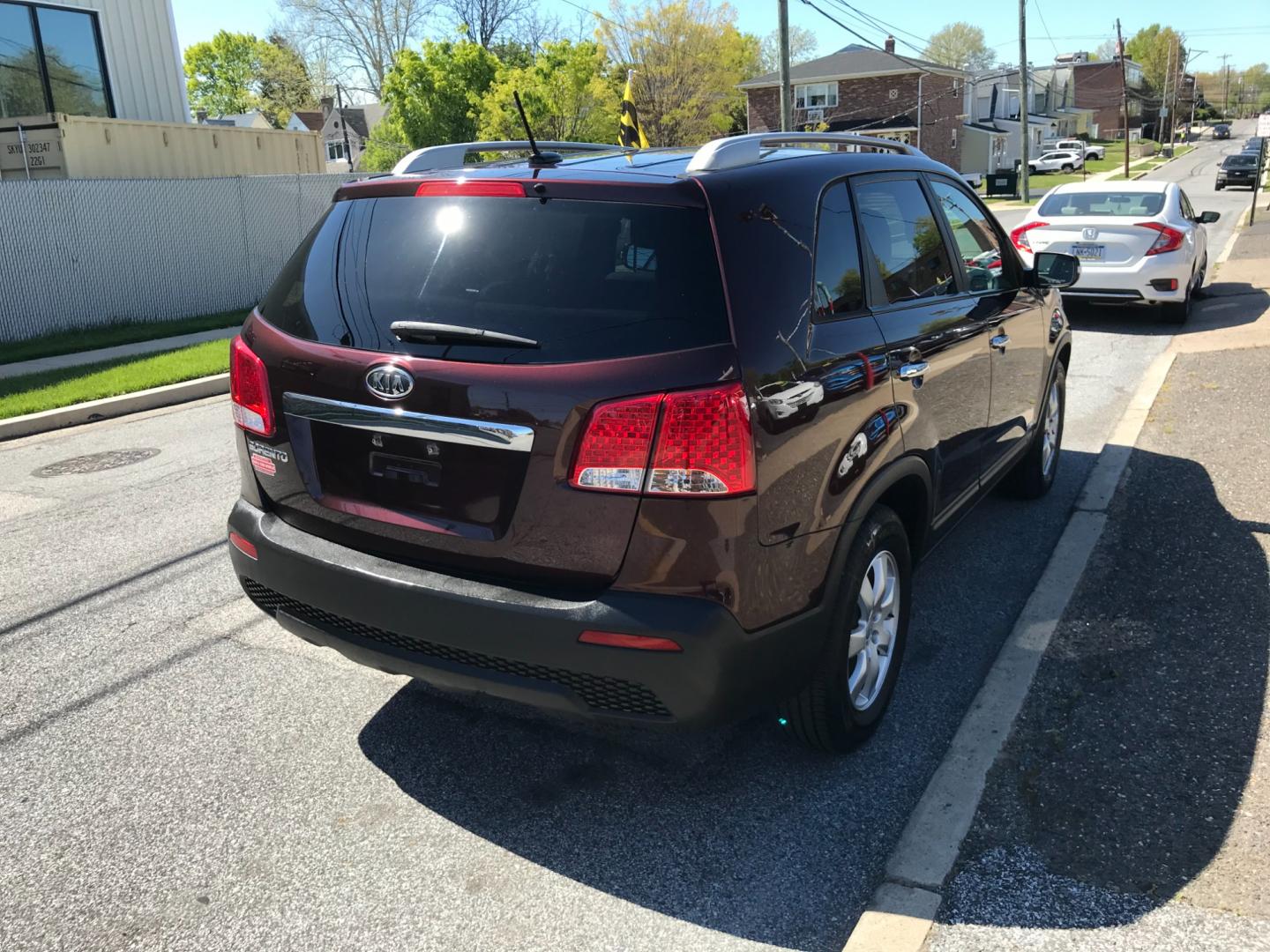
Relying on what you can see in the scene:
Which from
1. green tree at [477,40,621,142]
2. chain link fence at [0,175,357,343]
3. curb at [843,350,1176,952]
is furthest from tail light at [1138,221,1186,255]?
green tree at [477,40,621,142]

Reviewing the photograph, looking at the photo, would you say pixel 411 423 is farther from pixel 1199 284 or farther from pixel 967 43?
pixel 967 43

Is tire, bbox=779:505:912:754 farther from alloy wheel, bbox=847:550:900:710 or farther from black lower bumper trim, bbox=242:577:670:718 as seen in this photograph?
black lower bumper trim, bbox=242:577:670:718

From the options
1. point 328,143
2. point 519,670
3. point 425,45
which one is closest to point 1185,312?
point 519,670

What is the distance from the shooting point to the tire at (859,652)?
10.0 ft

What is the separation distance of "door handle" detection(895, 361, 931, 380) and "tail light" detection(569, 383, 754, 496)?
103 cm

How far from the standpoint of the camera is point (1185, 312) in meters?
11.8

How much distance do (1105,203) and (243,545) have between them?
11990mm

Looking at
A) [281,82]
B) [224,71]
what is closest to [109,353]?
[281,82]

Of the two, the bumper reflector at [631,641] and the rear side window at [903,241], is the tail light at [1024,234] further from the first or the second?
the bumper reflector at [631,641]

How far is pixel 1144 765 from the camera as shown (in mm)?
3193

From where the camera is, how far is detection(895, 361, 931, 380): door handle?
3.41 m

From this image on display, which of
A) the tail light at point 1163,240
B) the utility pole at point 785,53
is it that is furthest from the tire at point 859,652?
the utility pole at point 785,53

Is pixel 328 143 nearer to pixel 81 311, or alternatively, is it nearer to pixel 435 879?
pixel 81 311

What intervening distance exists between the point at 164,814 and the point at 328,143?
273 ft
